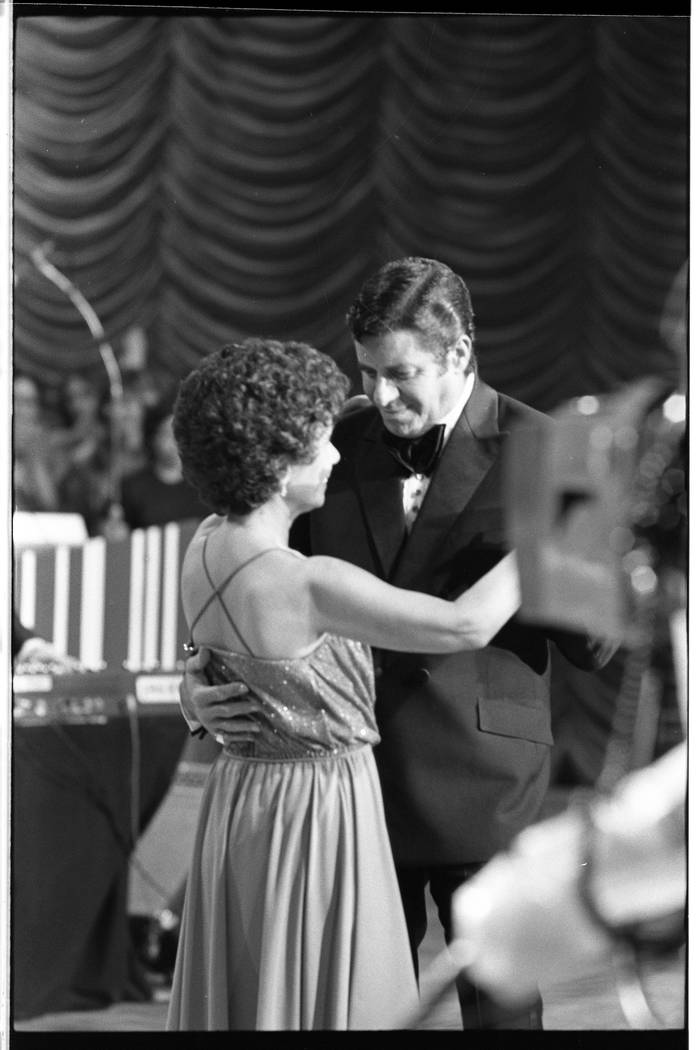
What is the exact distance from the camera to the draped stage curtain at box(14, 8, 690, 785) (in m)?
2.35

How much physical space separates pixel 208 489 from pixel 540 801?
0.89 m

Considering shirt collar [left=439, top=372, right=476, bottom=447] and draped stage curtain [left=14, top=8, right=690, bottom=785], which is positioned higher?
draped stage curtain [left=14, top=8, right=690, bottom=785]

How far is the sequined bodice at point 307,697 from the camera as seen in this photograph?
221cm

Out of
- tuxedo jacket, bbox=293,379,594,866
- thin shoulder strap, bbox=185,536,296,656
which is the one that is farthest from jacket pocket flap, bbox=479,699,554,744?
thin shoulder strap, bbox=185,536,296,656

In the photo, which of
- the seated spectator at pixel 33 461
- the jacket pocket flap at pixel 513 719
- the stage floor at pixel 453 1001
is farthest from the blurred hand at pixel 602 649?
the seated spectator at pixel 33 461

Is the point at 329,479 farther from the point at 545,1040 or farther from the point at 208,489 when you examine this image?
the point at 545,1040

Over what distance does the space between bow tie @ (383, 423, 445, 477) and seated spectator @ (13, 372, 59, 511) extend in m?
0.67

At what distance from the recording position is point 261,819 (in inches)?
89.0

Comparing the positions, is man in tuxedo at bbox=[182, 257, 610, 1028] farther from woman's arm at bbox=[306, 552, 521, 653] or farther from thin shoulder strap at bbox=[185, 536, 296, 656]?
thin shoulder strap at bbox=[185, 536, 296, 656]

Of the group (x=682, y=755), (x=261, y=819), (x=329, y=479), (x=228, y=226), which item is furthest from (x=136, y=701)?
(x=682, y=755)

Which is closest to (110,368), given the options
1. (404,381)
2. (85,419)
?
(85,419)

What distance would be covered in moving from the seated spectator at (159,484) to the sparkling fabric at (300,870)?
30cm

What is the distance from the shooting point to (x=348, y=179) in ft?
7.89

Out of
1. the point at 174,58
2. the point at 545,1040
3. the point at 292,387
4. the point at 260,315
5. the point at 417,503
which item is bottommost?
the point at 545,1040
